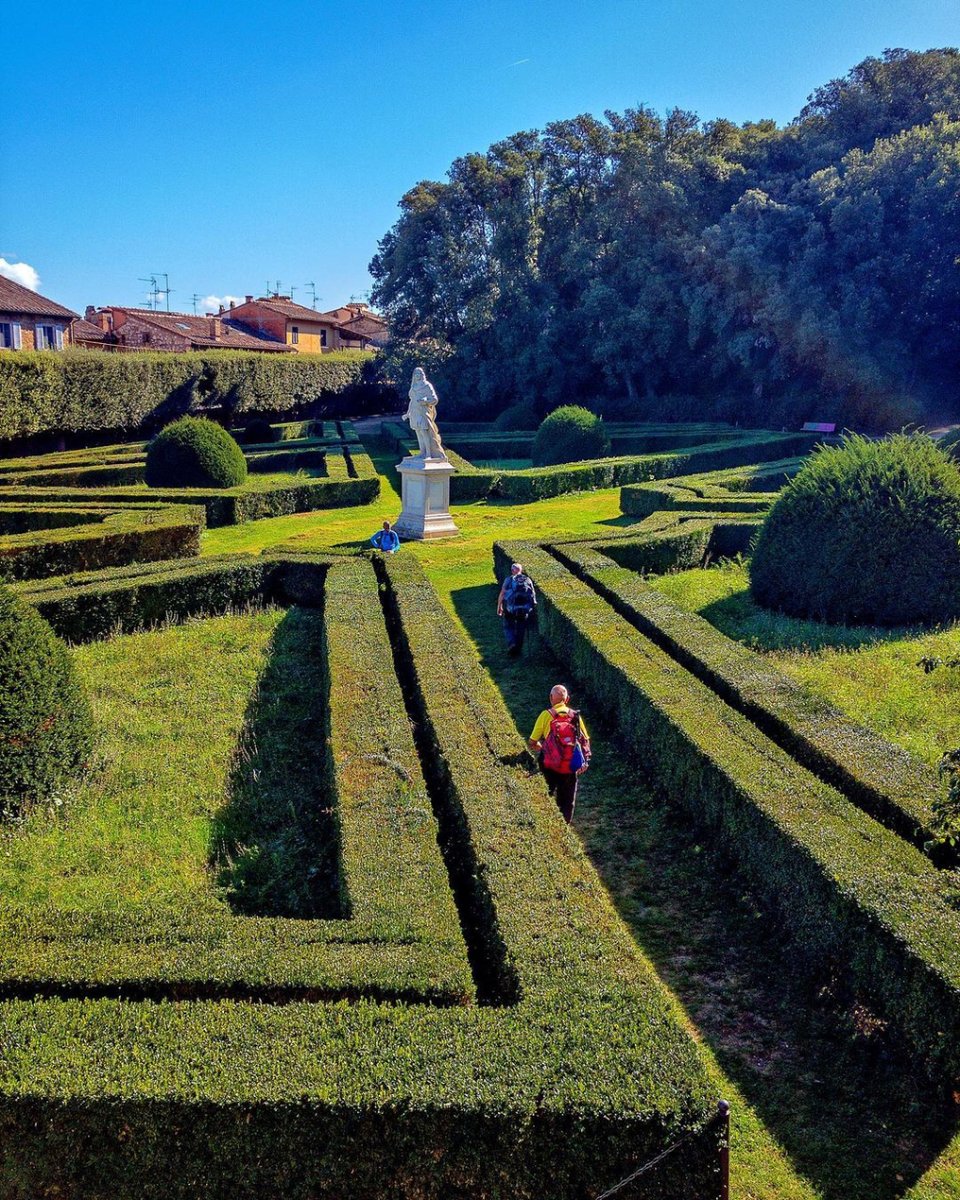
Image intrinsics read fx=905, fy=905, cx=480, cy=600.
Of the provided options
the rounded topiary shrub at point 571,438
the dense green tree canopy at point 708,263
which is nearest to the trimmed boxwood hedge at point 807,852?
the rounded topiary shrub at point 571,438

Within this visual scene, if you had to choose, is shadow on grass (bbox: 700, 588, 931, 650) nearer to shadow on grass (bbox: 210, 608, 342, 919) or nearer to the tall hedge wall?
shadow on grass (bbox: 210, 608, 342, 919)

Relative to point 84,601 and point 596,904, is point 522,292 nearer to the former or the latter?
point 84,601

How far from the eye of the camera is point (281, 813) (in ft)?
25.4

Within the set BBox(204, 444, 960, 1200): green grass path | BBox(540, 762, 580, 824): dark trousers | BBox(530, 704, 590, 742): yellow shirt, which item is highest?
BBox(530, 704, 590, 742): yellow shirt

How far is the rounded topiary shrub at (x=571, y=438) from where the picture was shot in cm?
2938

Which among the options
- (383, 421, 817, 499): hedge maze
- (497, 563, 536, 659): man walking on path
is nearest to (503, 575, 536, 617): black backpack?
(497, 563, 536, 659): man walking on path

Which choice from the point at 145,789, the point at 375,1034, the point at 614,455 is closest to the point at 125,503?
the point at 145,789

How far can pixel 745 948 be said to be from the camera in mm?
6004

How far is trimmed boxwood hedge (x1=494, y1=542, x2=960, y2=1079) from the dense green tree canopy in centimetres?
2943

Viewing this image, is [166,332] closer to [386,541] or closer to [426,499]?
[426,499]

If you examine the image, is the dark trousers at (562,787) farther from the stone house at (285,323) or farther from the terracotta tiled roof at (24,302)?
the stone house at (285,323)

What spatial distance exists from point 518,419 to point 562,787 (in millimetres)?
33312

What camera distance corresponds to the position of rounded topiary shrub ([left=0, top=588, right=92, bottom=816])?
297 inches

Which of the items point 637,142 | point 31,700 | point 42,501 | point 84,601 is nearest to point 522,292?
point 637,142
